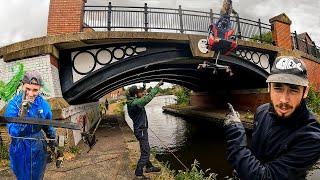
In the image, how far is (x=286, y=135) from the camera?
179cm

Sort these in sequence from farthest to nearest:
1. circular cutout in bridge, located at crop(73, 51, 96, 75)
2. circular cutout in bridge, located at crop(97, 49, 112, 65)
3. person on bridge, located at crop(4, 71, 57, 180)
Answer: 1. circular cutout in bridge, located at crop(97, 49, 112, 65)
2. circular cutout in bridge, located at crop(73, 51, 96, 75)
3. person on bridge, located at crop(4, 71, 57, 180)

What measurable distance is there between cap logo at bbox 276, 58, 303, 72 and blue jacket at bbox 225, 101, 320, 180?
0.76 ft

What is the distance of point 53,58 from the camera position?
8.81 m

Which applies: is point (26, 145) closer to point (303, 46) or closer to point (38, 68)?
point (38, 68)

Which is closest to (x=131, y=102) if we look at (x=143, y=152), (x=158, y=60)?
(x=143, y=152)

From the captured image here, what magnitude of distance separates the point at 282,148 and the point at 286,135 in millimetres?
84

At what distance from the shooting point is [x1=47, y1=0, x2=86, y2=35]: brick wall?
9703 mm

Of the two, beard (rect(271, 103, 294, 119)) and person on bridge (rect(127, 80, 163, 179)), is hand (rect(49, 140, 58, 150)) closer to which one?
person on bridge (rect(127, 80, 163, 179))

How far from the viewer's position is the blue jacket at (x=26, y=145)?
3.49m

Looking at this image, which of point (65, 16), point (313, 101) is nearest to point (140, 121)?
point (65, 16)

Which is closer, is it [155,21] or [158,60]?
[158,60]

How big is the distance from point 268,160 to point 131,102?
13.5 ft

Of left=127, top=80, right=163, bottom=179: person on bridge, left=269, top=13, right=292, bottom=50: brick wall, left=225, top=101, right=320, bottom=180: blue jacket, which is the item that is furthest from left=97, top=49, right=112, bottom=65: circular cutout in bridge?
left=269, top=13, right=292, bottom=50: brick wall

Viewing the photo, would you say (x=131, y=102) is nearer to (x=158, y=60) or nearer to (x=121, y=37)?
(x=121, y=37)
